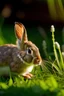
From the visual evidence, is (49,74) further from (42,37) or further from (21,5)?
(21,5)

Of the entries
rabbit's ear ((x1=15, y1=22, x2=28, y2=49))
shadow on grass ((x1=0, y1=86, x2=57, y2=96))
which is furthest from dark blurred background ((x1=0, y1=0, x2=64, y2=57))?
shadow on grass ((x1=0, y1=86, x2=57, y2=96))

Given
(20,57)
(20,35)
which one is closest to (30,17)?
(20,35)

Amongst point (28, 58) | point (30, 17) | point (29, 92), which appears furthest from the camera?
point (30, 17)

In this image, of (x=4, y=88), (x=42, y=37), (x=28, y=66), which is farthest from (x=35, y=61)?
(x=42, y=37)

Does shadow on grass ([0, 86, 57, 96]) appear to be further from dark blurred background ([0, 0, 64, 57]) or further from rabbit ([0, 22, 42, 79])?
dark blurred background ([0, 0, 64, 57])

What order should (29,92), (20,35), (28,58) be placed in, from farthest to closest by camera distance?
(20,35) < (28,58) < (29,92)

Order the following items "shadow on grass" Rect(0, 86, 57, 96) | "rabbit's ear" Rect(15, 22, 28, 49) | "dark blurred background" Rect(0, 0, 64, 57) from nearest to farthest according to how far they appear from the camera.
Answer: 1. "shadow on grass" Rect(0, 86, 57, 96)
2. "rabbit's ear" Rect(15, 22, 28, 49)
3. "dark blurred background" Rect(0, 0, 64, 57)

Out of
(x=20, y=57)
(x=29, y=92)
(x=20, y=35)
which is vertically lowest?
(x=29, y=92)

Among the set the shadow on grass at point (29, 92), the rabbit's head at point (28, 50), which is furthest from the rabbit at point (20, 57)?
the shadow on grass at point (29, 92)

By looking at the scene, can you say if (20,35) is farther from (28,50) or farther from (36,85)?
(36,85)
